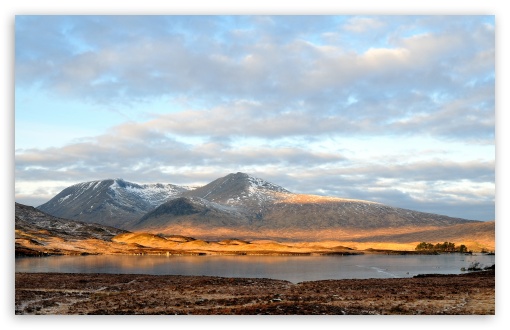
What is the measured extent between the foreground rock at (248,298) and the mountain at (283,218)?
104 m

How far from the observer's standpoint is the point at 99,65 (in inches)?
Result: 826

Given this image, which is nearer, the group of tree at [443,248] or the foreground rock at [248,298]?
the foreground rock at [248,298]

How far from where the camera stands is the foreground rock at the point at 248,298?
56.6 ft

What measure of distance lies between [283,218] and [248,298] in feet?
431

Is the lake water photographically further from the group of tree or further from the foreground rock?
the group of tree

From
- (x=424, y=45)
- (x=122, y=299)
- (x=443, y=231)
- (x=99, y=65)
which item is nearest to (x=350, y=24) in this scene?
(x=424, y=45)

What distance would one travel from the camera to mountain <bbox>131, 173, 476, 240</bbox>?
134m

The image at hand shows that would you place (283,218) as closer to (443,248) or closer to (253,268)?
(443,248)

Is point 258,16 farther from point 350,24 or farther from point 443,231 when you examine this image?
point 443,231

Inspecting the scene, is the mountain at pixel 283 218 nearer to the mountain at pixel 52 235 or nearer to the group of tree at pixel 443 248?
the group of tree at pixel 443 248

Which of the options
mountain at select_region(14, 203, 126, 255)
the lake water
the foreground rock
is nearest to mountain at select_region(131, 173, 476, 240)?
mountain at select_region(14, 203, 126, 255)

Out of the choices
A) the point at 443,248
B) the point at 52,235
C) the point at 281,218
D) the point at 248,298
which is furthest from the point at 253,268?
the point at 281,218

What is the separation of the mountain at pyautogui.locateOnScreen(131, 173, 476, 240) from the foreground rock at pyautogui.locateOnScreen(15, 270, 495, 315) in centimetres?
10394

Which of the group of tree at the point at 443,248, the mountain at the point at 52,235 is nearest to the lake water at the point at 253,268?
the mountain at the point at 52,235
